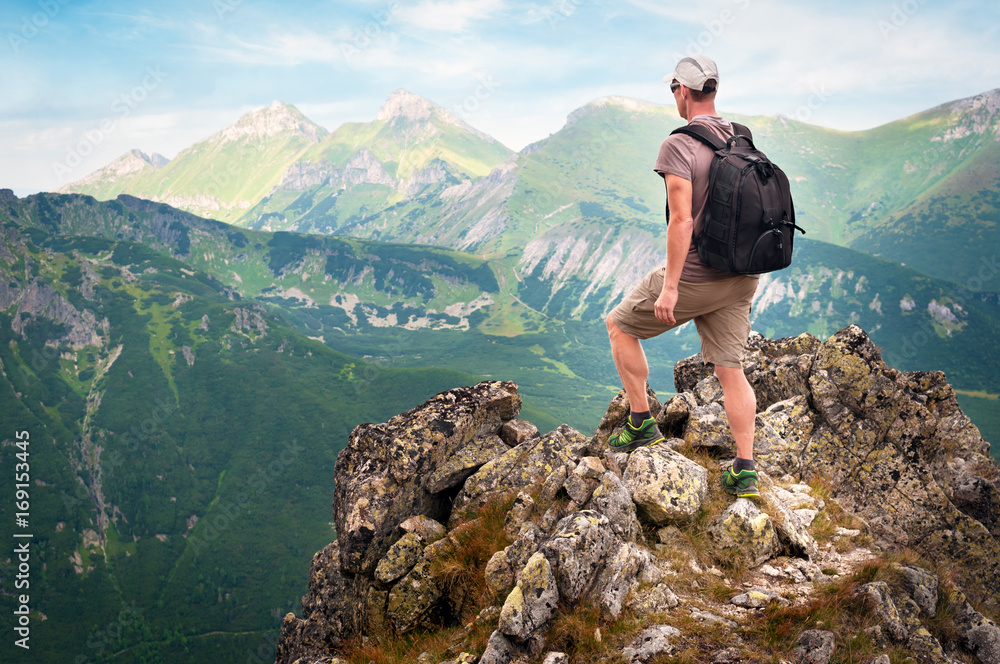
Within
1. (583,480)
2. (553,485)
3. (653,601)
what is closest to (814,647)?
(653,601)

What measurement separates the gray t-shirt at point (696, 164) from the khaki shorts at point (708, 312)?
0.95 feet

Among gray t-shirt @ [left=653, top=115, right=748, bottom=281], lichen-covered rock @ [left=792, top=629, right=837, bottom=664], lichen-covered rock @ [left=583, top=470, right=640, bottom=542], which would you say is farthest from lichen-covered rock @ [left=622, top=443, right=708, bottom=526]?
gray t-shirt @ [left=653, top=115, right=748, bottom=281]

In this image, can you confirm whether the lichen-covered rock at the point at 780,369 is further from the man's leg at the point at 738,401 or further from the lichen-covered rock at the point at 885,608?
the lichen-covered rock at the point at 885,608

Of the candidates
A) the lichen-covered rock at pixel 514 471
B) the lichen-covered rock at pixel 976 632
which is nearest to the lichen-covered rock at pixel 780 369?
the lichen-covered rock at pixel 514 471

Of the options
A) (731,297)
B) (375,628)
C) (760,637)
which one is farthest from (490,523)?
(731,297)

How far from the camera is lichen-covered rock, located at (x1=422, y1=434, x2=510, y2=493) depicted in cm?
1457

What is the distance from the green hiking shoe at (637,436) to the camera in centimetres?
1147

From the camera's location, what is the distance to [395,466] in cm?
1430

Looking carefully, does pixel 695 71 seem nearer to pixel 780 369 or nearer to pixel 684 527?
pixel 684 527

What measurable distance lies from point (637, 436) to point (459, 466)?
525 cm

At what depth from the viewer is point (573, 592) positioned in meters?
8.36

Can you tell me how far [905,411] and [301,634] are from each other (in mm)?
17686

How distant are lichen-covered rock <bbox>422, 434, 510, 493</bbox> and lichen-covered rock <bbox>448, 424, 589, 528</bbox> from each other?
1.98 ft

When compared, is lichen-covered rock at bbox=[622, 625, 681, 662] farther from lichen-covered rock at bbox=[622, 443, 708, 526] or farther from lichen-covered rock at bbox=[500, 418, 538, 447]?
lichen-covered rock at bbox=[500, 418, 538, 447]
